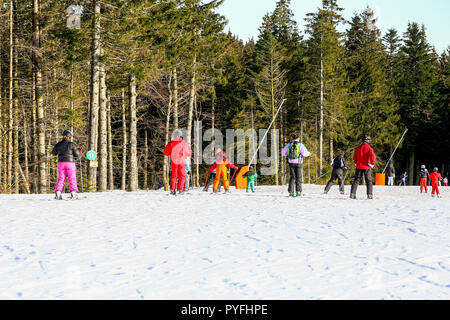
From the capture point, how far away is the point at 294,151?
1304cm

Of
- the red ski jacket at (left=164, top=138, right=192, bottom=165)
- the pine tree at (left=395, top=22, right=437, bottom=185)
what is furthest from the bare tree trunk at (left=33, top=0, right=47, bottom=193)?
the pine tree at (left=395, top=22, right=437, bottom=185)

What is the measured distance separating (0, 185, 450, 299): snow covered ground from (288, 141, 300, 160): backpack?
11.6ft

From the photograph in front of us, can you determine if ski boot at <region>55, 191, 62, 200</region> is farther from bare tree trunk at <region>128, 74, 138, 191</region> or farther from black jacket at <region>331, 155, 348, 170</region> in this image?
black jacket at <region>331, 155, 348, 170</region>

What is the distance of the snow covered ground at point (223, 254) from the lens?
4.35 m

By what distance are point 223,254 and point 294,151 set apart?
7783 millimetres

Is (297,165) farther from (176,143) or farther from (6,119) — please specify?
(6,119)

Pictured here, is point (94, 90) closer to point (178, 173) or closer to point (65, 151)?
point (178, 173)

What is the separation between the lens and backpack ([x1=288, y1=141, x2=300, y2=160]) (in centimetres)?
1300

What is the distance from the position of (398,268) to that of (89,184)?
46.0ft

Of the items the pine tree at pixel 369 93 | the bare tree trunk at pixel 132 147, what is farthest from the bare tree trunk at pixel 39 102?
the pine tree at pixel 369 93

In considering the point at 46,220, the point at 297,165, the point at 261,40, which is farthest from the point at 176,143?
the point at 261,40

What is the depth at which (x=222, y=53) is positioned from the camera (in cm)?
2869

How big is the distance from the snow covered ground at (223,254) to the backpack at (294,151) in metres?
3.53

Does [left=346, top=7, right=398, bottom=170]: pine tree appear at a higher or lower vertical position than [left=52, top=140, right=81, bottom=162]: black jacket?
higher
